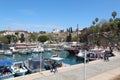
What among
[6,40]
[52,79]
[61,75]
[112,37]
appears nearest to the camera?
[52,79]

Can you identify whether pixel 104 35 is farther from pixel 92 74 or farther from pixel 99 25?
pixel 92 74

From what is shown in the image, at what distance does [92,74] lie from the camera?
22219 millimetres

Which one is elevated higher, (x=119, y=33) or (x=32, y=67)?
(x=119, y=33)

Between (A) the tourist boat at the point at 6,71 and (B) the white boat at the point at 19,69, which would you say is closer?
(A) the tourist boat at the point at 6,71

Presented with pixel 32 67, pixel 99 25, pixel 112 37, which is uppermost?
pixel 99 25

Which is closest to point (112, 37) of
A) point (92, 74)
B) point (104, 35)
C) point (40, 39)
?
point (104, 35)

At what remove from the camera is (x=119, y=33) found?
321 ft

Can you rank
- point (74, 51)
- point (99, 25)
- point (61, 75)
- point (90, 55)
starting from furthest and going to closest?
point (99, 25) < point (74, 51) < point (90, 55) < point (61, 75)

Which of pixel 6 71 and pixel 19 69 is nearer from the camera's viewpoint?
pixel 6 71

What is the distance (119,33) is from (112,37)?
6.85 m

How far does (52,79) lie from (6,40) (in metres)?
132

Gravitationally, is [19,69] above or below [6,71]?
below

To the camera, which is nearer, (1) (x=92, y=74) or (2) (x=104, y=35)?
(1) (x=92, y=74)

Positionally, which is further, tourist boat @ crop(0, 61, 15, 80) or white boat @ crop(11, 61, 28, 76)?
white boat @ crop(11, 61, 28, 76)
